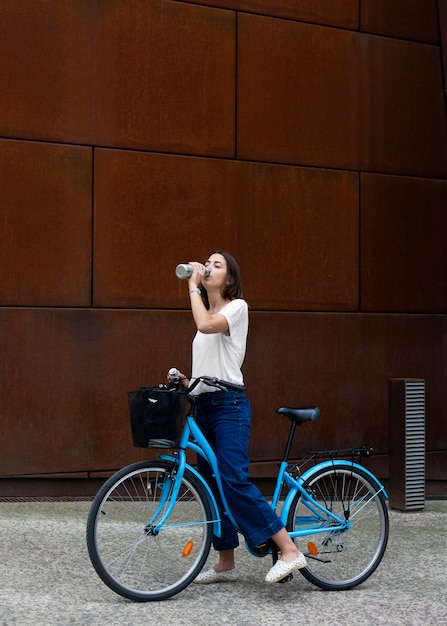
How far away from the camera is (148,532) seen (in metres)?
4.64

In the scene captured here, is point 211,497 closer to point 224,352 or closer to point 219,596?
point 219,596

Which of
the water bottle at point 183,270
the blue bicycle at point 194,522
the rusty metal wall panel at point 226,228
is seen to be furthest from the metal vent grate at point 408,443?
the water bottle at point 183,270

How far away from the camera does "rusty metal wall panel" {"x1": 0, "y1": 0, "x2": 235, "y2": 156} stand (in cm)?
720

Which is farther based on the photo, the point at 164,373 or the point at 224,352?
the point at 164,373

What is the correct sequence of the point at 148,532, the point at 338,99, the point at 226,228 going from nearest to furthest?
1. the point at 148,532
2. the point at 226,228
3. the point at 338,99

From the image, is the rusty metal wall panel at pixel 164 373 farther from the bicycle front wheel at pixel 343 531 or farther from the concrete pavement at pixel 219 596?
the bicycle front wheel at pixel 343 531

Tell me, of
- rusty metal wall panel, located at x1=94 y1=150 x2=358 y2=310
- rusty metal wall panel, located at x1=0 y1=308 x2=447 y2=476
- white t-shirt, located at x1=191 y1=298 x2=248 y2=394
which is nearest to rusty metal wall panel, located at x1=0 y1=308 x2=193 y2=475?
rusty metal wall panel, located at x1=0 y1=308 x2=447 y2=476

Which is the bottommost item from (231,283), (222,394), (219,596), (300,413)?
(219,596)

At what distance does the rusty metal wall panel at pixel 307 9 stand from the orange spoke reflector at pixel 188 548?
487 centimetres

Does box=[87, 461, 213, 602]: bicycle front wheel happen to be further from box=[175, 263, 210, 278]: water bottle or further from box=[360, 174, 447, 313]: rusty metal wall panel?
box=[360, 174, 447, 313]: rusty metal wall panel

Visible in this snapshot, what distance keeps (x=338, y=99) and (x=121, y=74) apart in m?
2.04

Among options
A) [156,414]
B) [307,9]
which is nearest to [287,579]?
[156,414]

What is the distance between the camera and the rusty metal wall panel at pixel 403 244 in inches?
332

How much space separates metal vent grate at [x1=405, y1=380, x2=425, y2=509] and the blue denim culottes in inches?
107
